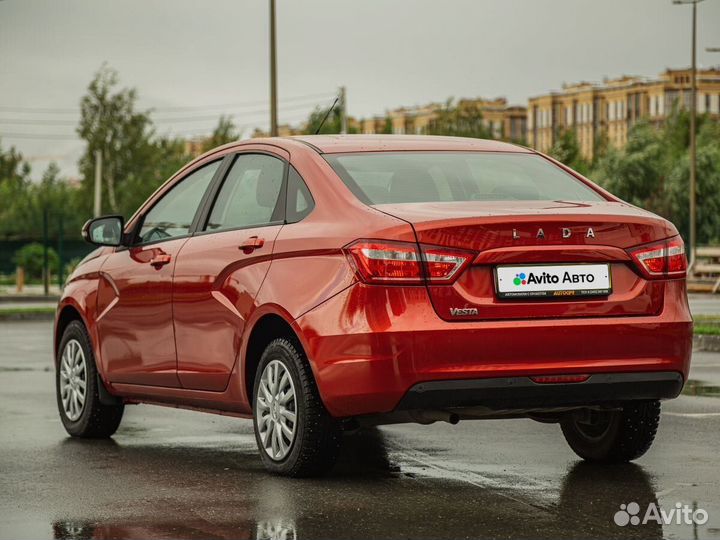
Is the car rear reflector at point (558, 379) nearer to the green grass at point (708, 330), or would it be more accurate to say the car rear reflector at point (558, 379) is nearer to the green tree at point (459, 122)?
the green grass at point (708, 330)

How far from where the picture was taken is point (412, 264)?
6547 mm

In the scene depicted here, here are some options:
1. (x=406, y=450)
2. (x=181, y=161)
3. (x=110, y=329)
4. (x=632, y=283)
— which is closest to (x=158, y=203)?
(x=110, y=329)

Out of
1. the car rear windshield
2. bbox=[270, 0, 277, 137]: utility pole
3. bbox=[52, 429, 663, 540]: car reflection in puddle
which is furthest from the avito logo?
bbox=[270, 0, 277, 137]: utility pole

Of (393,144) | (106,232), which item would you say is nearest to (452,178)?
(393,144)

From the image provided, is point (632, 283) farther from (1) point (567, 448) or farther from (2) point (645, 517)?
(1) point (567, 448)

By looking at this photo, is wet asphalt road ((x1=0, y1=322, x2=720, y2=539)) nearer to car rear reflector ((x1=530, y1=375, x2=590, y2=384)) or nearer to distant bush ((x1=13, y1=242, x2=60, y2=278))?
car rear reflector ((x1=530, y1=375, x2=590, y2=384))

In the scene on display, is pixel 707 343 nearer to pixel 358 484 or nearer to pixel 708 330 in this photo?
pixel 708 330

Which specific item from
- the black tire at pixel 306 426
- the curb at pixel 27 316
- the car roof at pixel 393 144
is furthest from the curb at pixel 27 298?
the black tire at pixel 306 426

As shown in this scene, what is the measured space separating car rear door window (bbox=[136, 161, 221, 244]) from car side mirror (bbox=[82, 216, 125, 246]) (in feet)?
0.41

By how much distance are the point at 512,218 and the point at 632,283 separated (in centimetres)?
66

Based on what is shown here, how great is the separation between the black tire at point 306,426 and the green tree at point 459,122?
71516 mm

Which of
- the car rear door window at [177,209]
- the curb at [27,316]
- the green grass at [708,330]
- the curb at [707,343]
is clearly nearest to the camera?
the car rear door window at [177,209]

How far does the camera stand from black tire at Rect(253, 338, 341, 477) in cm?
697

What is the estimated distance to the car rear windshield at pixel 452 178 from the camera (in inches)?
285
